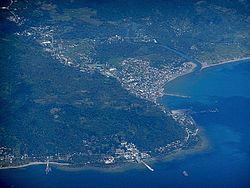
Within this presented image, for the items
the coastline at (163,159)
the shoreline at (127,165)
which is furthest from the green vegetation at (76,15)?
the shoreline at (127,165)

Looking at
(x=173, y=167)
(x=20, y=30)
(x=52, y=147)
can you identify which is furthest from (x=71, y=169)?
(x=20, y=30)

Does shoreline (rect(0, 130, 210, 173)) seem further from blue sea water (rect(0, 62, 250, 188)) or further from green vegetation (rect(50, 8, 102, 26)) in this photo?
green vegetation (rect(50, 8, 102, 26))

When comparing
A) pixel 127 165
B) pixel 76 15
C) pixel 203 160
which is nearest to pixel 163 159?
pixel 127 165

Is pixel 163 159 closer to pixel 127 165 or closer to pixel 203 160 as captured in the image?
pixel 127 165

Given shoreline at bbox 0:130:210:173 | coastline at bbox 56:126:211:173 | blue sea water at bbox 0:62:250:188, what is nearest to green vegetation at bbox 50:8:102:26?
blue sea water at bbox 0:62:250:188

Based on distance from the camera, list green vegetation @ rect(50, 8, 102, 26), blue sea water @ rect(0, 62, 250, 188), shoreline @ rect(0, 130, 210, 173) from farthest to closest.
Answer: green vegetation @ rect(50, 8, 102, 26), shoreline @ rect(0, 130, 210, 173), blue sea water @ rect(0, 62, 250, 188)

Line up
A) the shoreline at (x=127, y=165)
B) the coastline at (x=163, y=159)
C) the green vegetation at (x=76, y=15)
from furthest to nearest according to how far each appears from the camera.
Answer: the green vegetation at (x=76, y=15) → the coastline at (x=163, y=159) → the shoreline at (x=127, y=165)

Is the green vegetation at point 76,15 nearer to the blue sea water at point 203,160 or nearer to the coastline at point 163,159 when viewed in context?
the blue sea water at point 203,160

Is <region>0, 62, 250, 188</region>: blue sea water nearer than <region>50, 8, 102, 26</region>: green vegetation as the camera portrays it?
Yes
